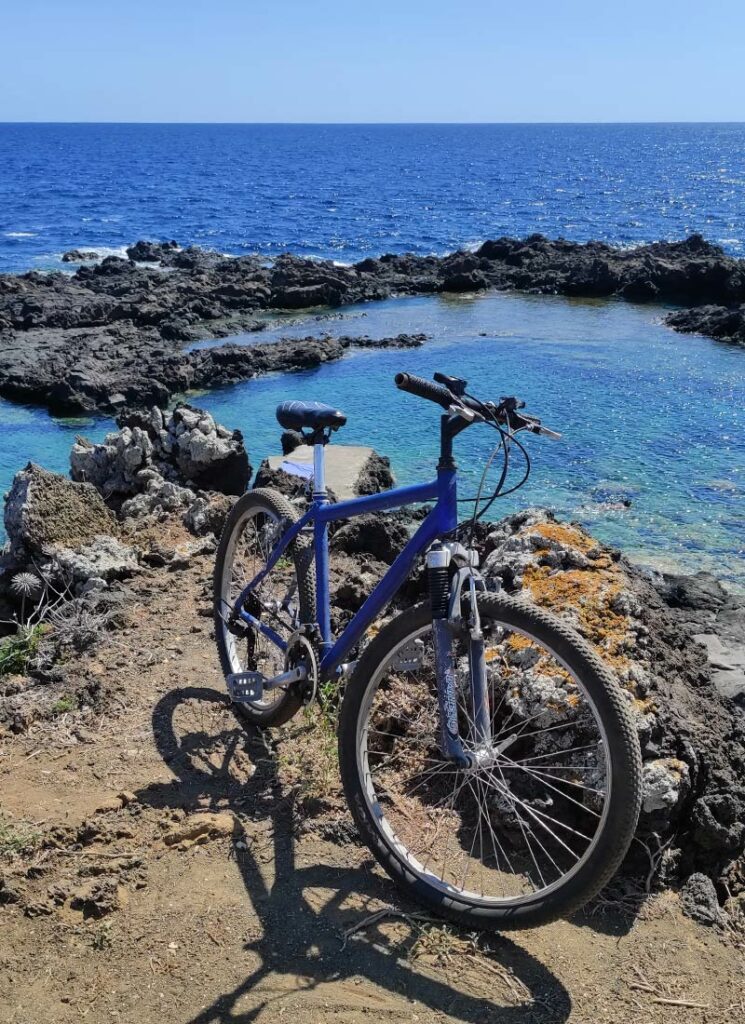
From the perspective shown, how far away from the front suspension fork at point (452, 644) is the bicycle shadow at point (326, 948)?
2.28ft

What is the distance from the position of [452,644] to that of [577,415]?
13.1 m

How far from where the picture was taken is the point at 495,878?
11.9ft

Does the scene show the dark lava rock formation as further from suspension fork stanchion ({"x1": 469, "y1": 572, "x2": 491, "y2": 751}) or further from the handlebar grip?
suspension fork stanchion ({"x1": 469, "y1": 572, "x2": 491, "y2": 751})

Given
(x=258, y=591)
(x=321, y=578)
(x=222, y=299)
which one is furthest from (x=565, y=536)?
(x=222, y=299)

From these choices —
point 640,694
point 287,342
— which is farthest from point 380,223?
point 640,694

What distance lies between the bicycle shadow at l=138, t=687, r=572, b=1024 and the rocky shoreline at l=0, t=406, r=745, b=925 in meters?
0.29

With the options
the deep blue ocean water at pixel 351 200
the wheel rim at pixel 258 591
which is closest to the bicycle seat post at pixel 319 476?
the wheel rim at pixel 258 591

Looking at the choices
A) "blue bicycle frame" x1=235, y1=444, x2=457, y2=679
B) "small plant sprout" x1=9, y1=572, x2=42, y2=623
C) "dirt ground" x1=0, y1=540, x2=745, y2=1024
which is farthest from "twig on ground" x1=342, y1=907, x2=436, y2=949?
"small plant sprout" x1=9, y1=572, x2=42, y2=623

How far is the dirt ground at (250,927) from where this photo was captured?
3.06 m

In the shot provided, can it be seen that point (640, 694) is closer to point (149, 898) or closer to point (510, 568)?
point (510, 568)

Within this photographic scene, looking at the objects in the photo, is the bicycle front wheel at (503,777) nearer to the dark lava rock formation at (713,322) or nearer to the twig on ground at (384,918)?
the twig on ground at (384,918)

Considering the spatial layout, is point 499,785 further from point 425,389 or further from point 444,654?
point 425,389

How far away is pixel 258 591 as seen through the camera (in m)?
4.94

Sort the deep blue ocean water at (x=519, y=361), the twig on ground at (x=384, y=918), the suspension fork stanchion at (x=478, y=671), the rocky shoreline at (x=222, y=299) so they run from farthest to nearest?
the rocky shoreline at (x=222, y=299)
the deep blue ocean water at (x=519, y=361)
the twig on ground at (x=384, y=918)
the suspension fork stanchion at (x=478, y=671)
